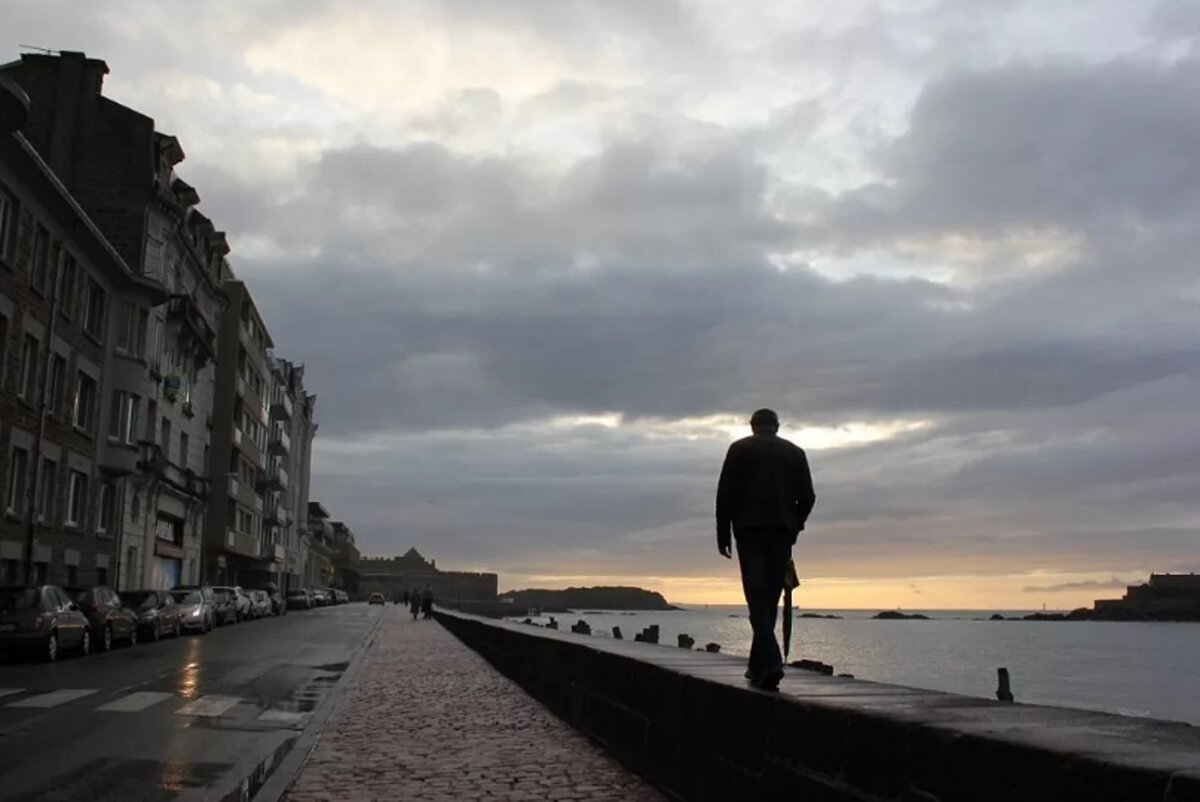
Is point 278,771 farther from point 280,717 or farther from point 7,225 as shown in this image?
point 7,225

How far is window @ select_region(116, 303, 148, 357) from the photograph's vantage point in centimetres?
3922

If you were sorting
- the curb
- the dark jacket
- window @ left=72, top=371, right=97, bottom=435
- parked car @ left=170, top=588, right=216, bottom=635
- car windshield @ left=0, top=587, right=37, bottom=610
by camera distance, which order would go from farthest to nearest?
1. window @ left=72, top=371, right=97, bottom=435
2. parked car @ left=170, top=588, right=216, bottom=635
3. car windshield @ left=0, top=587, right=37, bottom=610
4. the curb
5. the dark jacket

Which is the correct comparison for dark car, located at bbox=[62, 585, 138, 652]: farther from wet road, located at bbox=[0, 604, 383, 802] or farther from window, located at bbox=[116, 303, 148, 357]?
window, located at bbox=[116, 303, 148, 357]

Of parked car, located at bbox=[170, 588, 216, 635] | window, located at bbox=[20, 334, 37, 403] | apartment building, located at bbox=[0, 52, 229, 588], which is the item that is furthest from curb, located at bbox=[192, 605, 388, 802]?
apartment building, located at bbox=[0, 52, 229, 588]

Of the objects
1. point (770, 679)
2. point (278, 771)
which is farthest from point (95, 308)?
point (770, 679)

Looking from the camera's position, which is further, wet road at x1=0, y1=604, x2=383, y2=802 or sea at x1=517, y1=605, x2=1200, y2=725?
sea at x1=517, y1=605, x2=1200, y2=725

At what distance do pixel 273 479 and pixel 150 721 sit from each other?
68.9m

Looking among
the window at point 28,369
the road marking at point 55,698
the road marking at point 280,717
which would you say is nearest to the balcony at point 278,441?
the window at point 28,369

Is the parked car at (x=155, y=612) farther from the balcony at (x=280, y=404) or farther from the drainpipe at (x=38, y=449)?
the balcony at (x=280, y=404)

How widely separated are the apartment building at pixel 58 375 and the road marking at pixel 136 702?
668 inches

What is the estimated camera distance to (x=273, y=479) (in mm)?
78438

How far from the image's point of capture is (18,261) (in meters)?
29.7

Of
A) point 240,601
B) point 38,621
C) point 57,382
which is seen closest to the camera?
point 38,621

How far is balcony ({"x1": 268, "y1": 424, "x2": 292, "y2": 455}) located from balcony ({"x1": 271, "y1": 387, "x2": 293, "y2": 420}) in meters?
0.92
